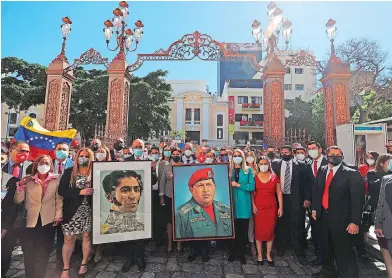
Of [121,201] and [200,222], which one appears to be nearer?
[121,201]

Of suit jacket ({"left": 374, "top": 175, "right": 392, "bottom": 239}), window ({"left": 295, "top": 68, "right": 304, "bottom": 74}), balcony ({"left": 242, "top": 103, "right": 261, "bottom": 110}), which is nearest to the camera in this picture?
suit jacket ({"left": 374, "top": 175, "right": 392, "bottom": 239})

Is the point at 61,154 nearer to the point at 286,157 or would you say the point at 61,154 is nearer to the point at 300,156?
the point at 286,157

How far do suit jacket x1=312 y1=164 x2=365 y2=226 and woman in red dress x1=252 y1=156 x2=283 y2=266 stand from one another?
88 cm

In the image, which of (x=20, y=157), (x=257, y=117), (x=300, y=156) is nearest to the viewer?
(x=20, y=157)

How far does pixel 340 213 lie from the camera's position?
3.44 m

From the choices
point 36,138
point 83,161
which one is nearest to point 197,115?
point 36,138

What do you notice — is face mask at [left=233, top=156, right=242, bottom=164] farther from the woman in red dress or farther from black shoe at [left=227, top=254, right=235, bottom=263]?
black shoe at [left=227, top=254, right=235, bottom=263]

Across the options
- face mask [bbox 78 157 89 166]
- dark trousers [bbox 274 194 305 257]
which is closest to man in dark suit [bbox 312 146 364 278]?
dark trousers [bbox 274 194 305 257]

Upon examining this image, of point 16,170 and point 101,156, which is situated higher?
point 101,156

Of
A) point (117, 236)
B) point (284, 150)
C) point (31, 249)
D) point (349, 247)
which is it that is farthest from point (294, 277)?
point (31, 249)

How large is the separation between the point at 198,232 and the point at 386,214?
2.65m

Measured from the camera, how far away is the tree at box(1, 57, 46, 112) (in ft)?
58.9

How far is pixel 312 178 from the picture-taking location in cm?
420

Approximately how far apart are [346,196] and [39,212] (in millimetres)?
4157
